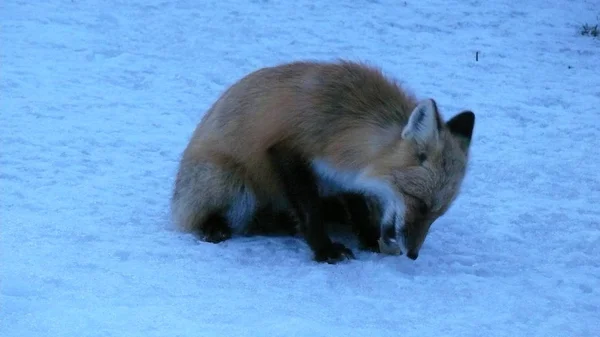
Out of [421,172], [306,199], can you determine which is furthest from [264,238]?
[421,172]

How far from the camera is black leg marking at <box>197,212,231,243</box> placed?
18.8ft

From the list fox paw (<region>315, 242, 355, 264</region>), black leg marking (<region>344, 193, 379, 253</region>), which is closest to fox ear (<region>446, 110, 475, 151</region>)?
black leg marking (<region>344, 193, 379, 253</region>)

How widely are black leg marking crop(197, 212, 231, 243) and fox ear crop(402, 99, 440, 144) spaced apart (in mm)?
1493

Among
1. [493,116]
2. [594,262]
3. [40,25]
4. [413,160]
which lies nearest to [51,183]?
[413,160]

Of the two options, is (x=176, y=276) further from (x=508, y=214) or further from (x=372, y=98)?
(x=508, y=214)

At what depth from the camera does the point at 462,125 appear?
5203mm

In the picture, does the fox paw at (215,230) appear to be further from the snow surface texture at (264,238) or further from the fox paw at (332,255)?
the fox paw at (332,255)

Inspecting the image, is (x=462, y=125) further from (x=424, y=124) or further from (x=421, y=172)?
(x=421, y=172)

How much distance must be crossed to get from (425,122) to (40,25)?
8.35m

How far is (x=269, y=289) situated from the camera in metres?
4.85

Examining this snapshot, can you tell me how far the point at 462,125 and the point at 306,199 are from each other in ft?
3.62

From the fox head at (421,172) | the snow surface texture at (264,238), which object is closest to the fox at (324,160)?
the fox head at (421,172)

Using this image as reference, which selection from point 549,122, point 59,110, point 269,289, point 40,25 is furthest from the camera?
point 40,25

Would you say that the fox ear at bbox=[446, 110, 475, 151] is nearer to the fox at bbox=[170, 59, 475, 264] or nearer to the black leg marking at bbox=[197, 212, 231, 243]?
the fox at bbox=[170, 59, 475, 264]
